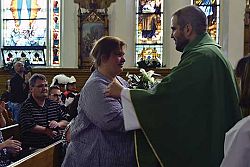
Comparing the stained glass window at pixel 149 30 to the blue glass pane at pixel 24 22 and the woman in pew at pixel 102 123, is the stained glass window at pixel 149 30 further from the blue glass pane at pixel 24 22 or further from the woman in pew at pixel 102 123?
the woman in pew at pixel 102 123

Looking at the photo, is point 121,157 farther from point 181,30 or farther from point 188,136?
point 181,30

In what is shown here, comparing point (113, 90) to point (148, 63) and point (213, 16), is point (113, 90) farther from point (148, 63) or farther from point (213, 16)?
point (213, 16)

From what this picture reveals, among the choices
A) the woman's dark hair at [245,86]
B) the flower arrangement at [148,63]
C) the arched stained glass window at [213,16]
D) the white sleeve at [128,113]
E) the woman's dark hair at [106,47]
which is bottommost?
the flower arrangement at [148,63]

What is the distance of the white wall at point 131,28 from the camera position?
10.5 metres

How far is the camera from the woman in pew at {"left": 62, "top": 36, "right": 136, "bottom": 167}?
10.1 ft

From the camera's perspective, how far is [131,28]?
455 inches

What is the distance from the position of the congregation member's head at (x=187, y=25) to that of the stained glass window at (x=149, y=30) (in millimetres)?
8432

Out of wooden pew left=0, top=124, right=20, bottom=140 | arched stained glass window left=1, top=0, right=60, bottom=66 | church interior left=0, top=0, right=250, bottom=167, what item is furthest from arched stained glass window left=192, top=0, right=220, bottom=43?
wooden pew left=0, top=124, right=20, bottom=140

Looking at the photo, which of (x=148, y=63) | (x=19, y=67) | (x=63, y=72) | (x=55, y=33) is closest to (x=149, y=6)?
(x=148, y=63)

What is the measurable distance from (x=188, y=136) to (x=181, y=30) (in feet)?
2.37

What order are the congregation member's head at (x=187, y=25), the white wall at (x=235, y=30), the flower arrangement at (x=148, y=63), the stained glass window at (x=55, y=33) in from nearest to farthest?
the congregation member's head at (x=187, y=25) < the white wall at (x=235, y=30) < the flower arrangement at (x=148, y=63) < the stained glass window at (x=55, y=33)

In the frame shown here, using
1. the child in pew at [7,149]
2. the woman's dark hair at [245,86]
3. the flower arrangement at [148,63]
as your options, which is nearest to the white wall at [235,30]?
the flower arrangement at [148,63]

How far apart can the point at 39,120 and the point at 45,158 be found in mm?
713

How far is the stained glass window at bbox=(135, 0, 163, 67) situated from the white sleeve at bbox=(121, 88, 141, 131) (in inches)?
338
